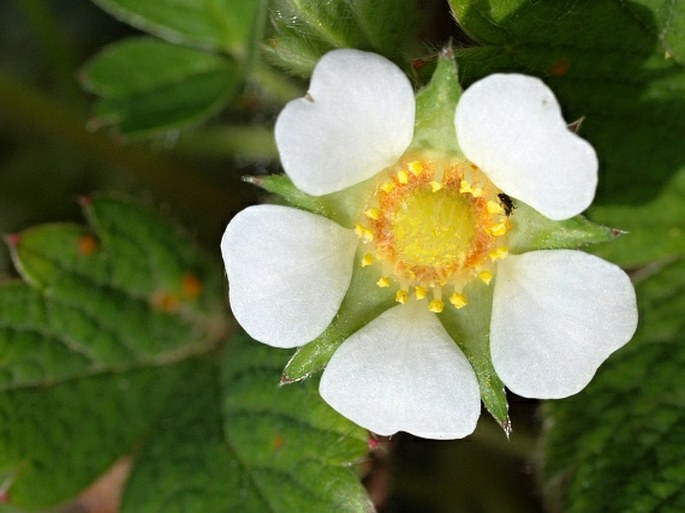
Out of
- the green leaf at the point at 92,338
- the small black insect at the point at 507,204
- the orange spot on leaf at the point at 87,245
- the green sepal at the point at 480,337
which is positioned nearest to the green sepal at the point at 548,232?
the small black insect at the point at 507,204

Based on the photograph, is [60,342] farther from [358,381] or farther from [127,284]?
[358,381]

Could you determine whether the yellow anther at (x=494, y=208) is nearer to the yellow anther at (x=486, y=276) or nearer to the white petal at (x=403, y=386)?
the yellow anther at (x=486, y=276)

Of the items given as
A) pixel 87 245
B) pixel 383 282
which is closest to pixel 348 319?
pixel 383 282

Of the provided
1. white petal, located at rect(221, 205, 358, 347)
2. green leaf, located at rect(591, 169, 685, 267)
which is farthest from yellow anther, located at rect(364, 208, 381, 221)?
green leaf, located at rect(591, 169, 685, 267)

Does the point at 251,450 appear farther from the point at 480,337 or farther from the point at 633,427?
the point at 633,427

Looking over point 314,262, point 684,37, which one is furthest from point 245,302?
point 684,37
